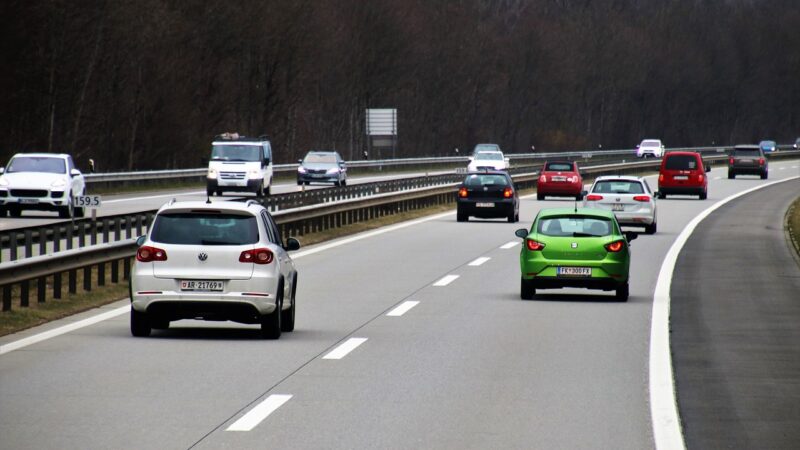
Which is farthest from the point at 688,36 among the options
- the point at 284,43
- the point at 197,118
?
the point at 197,118

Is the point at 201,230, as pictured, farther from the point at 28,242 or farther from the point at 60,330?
the point at 28,242

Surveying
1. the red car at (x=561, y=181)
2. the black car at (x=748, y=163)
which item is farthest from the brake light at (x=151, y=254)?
the black car at (x=748, y=163)

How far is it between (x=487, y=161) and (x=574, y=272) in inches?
2253

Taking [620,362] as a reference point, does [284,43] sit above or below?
above

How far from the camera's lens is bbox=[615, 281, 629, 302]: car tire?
20219mm

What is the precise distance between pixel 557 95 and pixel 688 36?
163 feet

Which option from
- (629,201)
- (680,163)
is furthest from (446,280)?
(680,163)

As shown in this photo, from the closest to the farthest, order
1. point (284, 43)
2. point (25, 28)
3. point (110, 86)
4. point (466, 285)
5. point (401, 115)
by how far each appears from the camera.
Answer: point (466, 285)
point (25, 28)
point (110, 86)
point (284, 43)
point (401, 115)

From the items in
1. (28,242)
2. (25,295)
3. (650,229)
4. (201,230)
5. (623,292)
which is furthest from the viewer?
(650,229)

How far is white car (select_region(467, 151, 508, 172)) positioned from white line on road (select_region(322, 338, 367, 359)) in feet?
198

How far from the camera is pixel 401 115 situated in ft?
390

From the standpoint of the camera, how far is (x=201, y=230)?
15.2 m

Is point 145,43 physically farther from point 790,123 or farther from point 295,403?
point 790,123

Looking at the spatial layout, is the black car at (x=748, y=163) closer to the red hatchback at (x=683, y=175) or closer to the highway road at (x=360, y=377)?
the red hatchback at (x=683, y=175)
